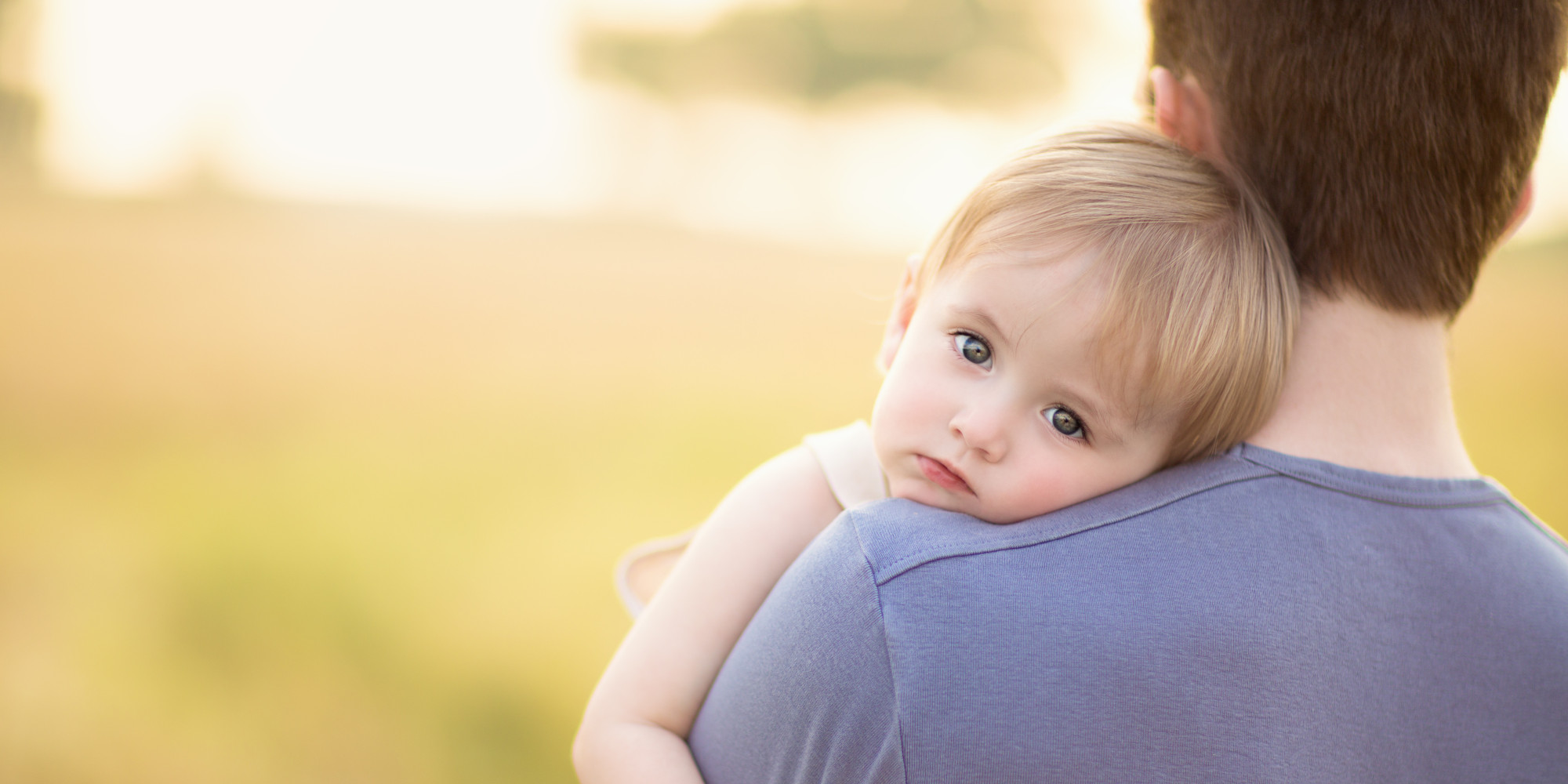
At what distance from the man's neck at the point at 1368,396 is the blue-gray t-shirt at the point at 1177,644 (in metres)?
0.03

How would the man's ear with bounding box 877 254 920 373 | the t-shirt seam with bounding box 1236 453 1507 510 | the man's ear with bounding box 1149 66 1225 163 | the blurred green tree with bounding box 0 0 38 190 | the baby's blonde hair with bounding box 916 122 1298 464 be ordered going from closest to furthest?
the t-shirt seam with bounding box 1236 453 1507 510
the baby's blonde hair with bounding box 916 122 1298 464
the man's ear with bounding box 1149 66 1225 163
the man's ear with bounding box 877 254 920 373
the blurred green tree with bounding box 0 0 38 190

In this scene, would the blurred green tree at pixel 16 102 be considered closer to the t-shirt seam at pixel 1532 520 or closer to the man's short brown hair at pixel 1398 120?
the man's short brown hair at pixel 1398 120

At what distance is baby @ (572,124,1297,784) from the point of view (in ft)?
3.22

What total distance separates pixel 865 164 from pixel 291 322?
6.75 m

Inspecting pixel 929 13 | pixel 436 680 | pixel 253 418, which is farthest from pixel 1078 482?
pixel 929 13

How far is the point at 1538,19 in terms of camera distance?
96cm

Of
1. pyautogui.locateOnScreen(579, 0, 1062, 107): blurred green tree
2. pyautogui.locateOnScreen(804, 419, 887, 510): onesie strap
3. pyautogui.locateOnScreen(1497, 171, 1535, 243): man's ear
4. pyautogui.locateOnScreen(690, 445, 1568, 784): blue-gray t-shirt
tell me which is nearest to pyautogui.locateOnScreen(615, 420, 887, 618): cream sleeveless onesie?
pyautogui.locateOnScreen(804, 419, 887, 510): onesie strap

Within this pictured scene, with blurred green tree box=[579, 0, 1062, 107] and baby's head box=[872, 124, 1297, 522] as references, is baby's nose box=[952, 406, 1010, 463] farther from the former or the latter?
blurred green tree box=[579, 0, 1062, 107]

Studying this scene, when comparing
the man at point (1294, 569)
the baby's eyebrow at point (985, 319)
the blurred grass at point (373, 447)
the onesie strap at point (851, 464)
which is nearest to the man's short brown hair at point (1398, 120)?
the man at point (1294, 569)

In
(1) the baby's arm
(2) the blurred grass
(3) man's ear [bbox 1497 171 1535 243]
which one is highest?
(3) man's ear [bbox 1497 171 1535 243]

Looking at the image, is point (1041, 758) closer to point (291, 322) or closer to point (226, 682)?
point (226, 682)

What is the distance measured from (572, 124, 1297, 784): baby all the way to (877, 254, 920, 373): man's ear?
0.42 ft

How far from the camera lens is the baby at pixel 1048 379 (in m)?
0.98

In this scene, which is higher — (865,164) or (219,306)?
(865,164)
